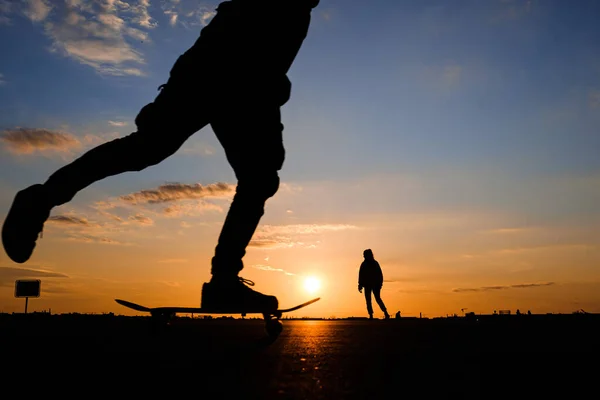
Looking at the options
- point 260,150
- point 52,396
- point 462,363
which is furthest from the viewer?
point 260,150

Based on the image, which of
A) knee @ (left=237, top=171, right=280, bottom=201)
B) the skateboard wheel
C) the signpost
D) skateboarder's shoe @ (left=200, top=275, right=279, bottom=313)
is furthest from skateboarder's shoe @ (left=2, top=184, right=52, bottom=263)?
the signpost

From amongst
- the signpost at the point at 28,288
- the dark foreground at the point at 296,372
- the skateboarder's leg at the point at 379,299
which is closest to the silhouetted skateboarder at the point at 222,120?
the dark foreground at the point at 296,372

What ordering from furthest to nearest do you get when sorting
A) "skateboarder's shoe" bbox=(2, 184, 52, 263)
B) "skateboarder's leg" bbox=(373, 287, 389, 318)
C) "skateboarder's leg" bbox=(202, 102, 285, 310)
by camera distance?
"skateboarder's leg" bbox=(373, 287, 389, 318), "skateboarder's leg" bbox=(202, 102, 285, 310), "skateboarder's shoe" bbox=(2, 184, 52, 263)

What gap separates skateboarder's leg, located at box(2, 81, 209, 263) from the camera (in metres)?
3.39

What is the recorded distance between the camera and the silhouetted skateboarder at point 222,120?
11.0 ft

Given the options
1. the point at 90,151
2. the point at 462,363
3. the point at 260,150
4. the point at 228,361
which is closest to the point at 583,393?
the point at 462,363

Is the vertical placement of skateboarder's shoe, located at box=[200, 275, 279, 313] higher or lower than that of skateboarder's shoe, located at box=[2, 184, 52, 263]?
lower

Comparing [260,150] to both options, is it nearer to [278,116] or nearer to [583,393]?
[278,116]

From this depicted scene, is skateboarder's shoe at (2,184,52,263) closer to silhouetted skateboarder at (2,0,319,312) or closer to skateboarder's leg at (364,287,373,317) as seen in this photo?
silhouetted skateboarder at (2,0,319,312)

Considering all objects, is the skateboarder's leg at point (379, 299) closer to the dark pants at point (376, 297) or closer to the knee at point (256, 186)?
the dark pants at point (376, 297)

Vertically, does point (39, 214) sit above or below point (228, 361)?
above

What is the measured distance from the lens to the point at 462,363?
2355 millimetres

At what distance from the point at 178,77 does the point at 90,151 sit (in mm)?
734

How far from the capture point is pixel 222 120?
3646 millimetres
